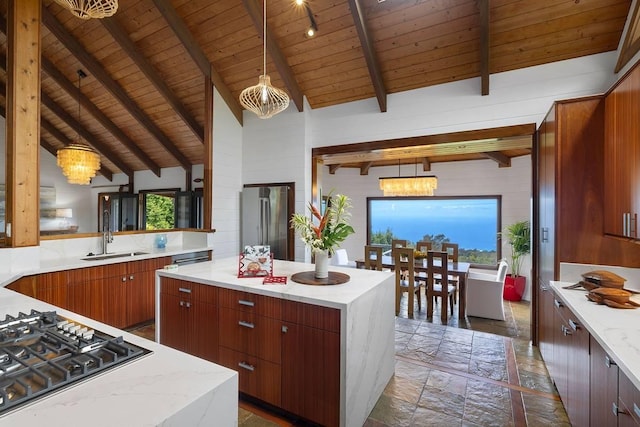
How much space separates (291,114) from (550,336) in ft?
13.6

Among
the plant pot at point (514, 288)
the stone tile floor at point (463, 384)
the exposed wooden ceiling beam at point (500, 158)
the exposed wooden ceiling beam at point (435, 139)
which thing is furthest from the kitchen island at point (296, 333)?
the exposed wooden ceiling beam at point (500, 158)

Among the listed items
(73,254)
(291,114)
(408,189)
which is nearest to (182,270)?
(73,254)

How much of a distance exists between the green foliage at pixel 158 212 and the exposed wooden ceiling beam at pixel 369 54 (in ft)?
17.7

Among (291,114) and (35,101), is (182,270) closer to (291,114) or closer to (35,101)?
(35,101)

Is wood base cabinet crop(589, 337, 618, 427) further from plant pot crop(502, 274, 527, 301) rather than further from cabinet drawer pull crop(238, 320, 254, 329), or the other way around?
plant pot crop(502, 274, 527, 301)

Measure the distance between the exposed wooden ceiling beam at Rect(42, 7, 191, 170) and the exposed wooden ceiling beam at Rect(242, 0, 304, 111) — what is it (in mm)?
2856

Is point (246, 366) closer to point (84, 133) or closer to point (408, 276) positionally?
point (408, 276)

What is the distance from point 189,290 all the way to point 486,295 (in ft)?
12.5

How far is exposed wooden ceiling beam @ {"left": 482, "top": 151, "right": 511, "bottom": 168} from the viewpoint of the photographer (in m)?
5.68

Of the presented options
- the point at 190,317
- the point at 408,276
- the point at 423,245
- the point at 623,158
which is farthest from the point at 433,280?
the point at 190,317

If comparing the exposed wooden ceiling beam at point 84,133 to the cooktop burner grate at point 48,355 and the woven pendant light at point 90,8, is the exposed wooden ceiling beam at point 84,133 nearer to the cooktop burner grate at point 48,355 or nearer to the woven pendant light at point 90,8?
the woven pendant light at point 90,8

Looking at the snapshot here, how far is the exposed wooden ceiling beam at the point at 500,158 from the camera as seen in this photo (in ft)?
18.6

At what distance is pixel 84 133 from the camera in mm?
6469

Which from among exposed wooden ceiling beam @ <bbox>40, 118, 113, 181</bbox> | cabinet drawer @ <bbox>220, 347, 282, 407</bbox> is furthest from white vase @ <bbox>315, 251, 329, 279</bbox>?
exposed wooden ceiling beam @ <bbox>40, 118, 113, 181</bbox>
